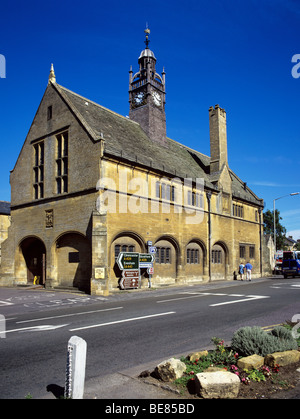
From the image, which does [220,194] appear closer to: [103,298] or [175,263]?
[175,263]

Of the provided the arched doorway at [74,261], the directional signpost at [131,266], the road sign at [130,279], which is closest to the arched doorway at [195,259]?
the directional signpost at [131,266]

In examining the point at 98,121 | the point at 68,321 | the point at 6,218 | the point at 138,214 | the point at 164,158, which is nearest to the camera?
the point at 68,321

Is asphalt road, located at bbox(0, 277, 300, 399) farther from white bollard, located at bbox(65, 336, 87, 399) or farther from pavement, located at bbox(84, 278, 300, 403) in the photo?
white bollard, located at bbox(65, 336, 87, 399)

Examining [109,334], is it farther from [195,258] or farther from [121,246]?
[195,258]

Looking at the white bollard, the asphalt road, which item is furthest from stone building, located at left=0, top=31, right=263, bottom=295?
the white bollard

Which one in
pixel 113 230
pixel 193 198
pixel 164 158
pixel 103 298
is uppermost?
pixel 164 158

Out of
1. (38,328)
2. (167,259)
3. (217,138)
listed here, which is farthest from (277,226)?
(38,328)

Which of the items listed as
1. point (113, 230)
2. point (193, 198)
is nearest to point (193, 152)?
point (193, 198)

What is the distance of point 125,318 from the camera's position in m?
10.9

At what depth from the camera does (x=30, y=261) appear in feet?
87.5

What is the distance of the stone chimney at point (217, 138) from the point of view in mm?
34312

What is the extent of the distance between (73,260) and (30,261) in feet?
20.8
